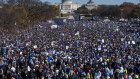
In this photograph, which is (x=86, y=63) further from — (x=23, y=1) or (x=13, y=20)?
(x=23, y=1)

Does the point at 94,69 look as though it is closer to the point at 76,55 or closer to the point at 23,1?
the point at 76,55

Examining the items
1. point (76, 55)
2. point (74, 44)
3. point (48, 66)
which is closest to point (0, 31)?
point (74, 44)

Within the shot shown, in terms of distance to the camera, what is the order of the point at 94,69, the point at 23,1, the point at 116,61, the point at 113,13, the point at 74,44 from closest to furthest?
the point at 94,69 < the point at 116,61 < the point at 74,44 < the point at 23,1 < the point at 113,13

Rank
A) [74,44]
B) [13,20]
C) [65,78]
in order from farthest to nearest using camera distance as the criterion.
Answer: [13,20], [74,44], [65,78]

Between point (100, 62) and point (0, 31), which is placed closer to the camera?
point (100, 62)

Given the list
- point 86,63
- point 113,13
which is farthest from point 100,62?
point 113,13

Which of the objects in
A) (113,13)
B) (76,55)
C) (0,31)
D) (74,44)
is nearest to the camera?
(76,55)

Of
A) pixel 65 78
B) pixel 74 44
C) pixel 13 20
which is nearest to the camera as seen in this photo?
pixel 65 78

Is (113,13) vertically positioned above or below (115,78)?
below

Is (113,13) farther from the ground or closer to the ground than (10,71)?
closer to the ground
